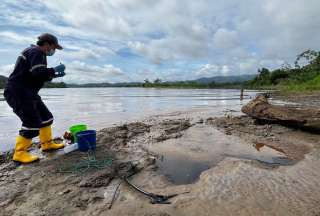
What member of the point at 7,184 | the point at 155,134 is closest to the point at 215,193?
the point at 7,184

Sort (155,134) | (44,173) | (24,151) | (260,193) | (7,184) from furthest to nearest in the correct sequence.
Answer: (155,134) < (24,151) < (44,173) < (7,184) < (260,193)

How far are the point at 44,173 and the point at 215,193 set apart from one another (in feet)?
10.3

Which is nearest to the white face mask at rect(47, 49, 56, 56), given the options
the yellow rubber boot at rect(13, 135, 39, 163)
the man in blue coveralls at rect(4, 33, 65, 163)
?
the man in blue coveralls at rect(4, 33, 65, 163)

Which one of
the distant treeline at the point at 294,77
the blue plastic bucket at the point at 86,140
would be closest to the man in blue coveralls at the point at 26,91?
the blue plastic bucket at the point at 86,140

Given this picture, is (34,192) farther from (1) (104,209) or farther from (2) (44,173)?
(1) (104,209)

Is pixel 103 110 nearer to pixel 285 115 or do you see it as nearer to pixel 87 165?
pixel 285 115

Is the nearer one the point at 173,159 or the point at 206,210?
the point at 206,210

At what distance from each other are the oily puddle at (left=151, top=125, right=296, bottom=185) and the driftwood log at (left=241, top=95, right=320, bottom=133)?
2440mm

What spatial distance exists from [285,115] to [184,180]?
21.5 feet

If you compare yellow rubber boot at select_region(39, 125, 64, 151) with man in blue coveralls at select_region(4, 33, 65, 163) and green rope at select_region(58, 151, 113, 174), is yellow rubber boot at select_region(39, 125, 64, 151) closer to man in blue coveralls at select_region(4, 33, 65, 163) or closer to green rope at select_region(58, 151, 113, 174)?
man in blue coveralls at select_region(4, 33, 65, 163)

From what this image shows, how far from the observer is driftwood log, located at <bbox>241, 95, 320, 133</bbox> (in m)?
8.38

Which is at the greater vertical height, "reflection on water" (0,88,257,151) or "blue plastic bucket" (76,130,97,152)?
"blue plastic bucket" (76,130,97,152)

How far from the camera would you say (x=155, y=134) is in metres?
8.65

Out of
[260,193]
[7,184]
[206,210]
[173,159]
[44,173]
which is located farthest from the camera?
[173,159]
